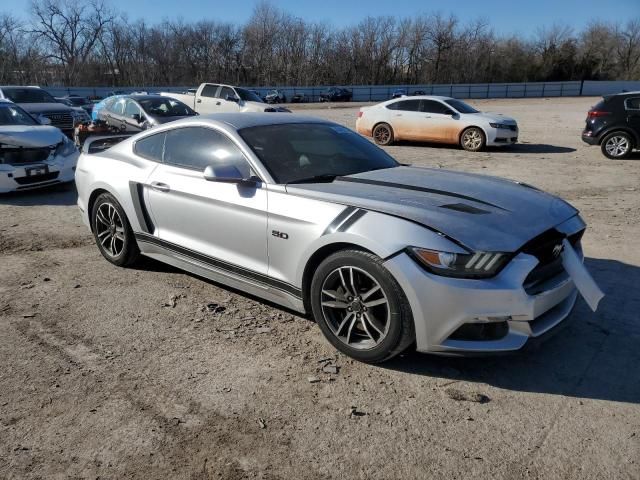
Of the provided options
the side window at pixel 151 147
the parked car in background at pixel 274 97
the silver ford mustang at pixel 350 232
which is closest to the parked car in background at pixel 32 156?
the silver ford mustang at pixel 350 232

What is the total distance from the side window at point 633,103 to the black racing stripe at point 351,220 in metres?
12.1

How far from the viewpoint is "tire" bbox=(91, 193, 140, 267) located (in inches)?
193

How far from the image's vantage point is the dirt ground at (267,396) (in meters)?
2.51

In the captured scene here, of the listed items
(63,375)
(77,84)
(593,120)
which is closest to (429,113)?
(593,120)

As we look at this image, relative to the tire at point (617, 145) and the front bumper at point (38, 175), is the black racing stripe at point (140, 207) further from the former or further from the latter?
the tire at point (617, 145)

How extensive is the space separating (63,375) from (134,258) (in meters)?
1.89

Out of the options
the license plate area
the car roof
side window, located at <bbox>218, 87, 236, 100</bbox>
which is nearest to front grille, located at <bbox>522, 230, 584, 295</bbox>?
the car roof

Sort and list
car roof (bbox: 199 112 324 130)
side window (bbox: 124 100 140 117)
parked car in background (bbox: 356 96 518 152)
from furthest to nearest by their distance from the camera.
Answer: parked car in background (bbox: 356 96 518 152), side window (bbox: 124 100 140 117), car roof (bbox: 199 112 324 130)

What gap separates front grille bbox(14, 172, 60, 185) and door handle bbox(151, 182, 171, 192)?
16.5 feet

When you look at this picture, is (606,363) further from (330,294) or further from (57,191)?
(57,191)

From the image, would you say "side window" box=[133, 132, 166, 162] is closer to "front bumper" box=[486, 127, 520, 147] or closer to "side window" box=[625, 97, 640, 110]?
"front bumper" box=[486, 127, 520, 147]

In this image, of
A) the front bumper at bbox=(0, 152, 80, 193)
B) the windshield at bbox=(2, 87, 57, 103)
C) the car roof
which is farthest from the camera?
Answer: the windshield at bbox=(2, 87, 57, 103)

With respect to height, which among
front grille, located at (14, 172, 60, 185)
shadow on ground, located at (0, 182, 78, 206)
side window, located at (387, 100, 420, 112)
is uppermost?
side window, located at (387, 100, 420, 112)

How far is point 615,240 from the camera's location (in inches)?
235
